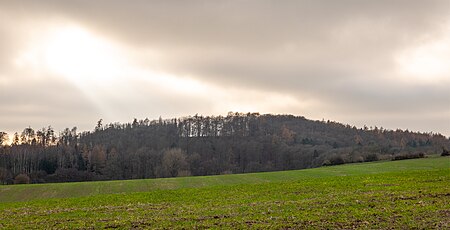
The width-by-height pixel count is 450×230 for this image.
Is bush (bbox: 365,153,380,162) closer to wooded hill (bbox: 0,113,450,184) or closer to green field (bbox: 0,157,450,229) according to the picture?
wooded hill (bbox: 0,113,450,184)

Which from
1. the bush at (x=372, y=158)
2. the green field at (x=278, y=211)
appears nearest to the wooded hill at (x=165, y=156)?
the bush at (x=372, y=158)

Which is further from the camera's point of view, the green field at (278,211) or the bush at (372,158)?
the bush at (372,158)

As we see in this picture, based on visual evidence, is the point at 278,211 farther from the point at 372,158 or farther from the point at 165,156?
the point at 165,156

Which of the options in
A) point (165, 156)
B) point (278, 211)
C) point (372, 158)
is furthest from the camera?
point (165, 156)

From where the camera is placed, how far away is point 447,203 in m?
24.5

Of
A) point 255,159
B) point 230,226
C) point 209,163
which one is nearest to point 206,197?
point 230,226

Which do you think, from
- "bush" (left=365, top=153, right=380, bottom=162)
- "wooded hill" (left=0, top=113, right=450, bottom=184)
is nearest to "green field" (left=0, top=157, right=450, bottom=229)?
"bush" (left=365, top=153, right=380, bottom=162)

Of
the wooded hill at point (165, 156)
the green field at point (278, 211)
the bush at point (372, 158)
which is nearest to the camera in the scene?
the green field at point (278, 211)

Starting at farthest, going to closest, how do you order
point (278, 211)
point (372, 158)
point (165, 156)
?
1. point (165, 156)
2. point (372, 158)
3. point (278, 211)

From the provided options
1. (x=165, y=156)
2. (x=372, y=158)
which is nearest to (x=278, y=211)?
(x=372, y=158)

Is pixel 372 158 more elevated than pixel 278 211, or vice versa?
pixel 372 158

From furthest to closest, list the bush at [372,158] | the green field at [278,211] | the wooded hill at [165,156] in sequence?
the wooded hill at [165,156]
the bush at [372,158]
the green field at [278,211]

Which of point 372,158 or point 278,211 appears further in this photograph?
point 372,158

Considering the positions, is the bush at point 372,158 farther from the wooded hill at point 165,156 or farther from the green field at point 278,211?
the green field at point 278,211
